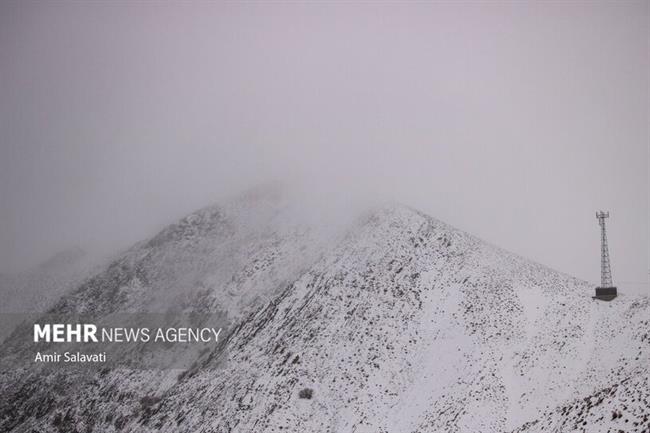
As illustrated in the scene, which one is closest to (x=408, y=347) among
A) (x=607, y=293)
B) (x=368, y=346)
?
(x=368, y=346)

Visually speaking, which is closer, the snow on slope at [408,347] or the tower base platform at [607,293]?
the snow on slope at [408,347]

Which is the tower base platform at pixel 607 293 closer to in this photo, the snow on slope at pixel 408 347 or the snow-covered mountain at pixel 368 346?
the snow-covered mountain at pixel 368 346

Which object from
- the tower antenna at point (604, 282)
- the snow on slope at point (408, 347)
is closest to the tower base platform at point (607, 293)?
the tower antenna at point (604, 282)

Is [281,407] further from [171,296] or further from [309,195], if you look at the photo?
[309,195]

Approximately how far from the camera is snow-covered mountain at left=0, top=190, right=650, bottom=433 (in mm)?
40562

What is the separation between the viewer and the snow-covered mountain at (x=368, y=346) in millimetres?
40562

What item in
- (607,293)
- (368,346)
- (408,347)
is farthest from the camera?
(368,346)

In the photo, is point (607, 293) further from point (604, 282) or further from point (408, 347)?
point (408, 347)

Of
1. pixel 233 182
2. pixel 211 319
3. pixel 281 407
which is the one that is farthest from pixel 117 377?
pixel 233 182

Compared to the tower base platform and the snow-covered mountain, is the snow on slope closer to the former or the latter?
the snow-covered mountain

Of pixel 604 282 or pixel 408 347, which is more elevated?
pixel 604 282

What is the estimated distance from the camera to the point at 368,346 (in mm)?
52125

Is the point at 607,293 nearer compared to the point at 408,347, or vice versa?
the point at 607,293

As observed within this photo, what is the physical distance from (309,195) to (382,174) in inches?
857
